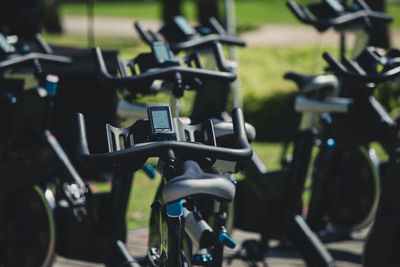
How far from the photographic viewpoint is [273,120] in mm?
7910

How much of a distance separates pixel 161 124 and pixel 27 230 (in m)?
1.88

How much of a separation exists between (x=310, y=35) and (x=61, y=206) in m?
13.9

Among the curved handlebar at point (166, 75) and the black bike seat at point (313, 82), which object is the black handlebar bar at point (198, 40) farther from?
the curved handlebar at point (166, 75)

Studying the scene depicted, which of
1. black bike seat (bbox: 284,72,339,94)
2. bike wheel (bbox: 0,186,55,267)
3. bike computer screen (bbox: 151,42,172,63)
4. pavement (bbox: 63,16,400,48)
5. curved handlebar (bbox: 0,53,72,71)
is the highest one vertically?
bike computer screen (bbox: 151,42,172,63)

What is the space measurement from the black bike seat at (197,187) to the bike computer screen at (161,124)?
0.20m

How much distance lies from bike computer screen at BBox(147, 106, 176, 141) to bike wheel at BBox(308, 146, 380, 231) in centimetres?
241

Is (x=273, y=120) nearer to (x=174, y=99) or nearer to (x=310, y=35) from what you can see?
(x=174, y=99)

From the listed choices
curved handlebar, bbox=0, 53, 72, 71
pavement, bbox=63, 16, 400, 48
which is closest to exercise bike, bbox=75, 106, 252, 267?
curved handlebar, bbox=0, 53, 72, 71

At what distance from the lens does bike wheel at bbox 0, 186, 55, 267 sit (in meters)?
3.61

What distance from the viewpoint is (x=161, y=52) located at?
299 cm

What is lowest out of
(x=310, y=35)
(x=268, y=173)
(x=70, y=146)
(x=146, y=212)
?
(x=310, y=35)

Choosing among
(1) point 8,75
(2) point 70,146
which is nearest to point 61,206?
(1) point 8,75

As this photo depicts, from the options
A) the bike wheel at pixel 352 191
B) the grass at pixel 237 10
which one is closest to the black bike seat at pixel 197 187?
the bike wheel at pixel 352 191

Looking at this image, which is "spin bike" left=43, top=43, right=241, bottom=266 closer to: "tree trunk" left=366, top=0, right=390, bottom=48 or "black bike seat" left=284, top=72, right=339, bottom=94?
"black bike seat" left=284, top=72, right=339, bottom=94
